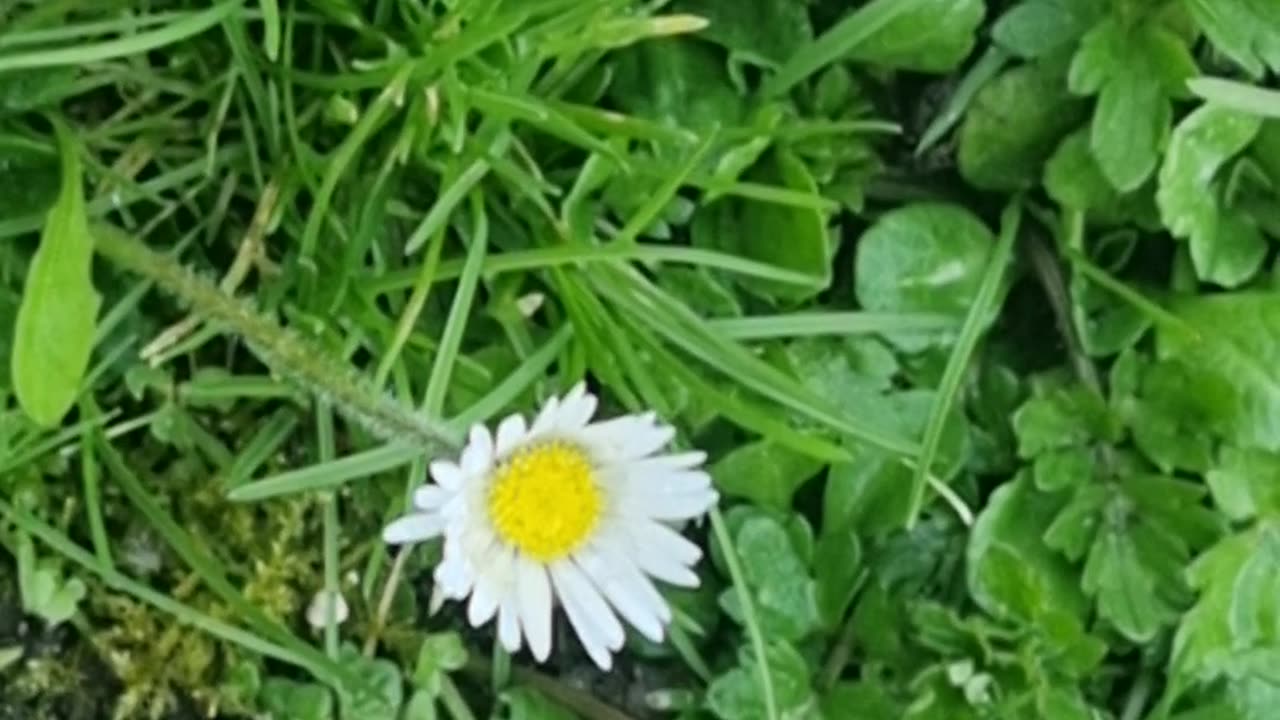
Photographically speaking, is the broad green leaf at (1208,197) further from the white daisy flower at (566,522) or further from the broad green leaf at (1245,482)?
the white daisy flower at (566,522)

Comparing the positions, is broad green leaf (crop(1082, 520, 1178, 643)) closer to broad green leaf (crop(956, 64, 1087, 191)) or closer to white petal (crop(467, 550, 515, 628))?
broad green leaf (crop(956, 64, 1087, 191))

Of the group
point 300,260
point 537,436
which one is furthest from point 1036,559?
point 300,260

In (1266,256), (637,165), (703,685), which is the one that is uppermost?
(637,165)

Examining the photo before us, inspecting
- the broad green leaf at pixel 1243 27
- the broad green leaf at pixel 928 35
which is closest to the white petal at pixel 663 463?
the broad green leaf at pixel 928 35

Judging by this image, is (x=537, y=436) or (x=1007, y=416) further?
(x=1007, y=416)

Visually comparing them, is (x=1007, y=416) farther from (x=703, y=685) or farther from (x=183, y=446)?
(x=183, y=446)
